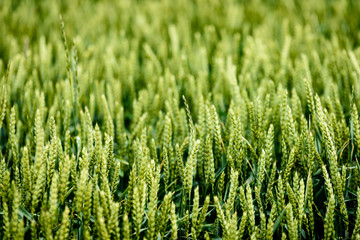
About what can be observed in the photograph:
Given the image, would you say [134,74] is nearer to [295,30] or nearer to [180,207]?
[180,207]

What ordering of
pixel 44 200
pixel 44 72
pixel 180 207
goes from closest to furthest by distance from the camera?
pixel 44 200, pixel 180 207, pixel 44 72

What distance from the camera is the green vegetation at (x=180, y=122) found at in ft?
2.49

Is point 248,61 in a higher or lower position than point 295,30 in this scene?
lower

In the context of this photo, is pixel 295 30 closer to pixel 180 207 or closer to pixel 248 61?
pixel 248 61

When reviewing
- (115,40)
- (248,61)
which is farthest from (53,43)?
(248,61)

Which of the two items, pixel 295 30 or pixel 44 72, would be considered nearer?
pixel 44 72

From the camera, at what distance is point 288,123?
89 centimetres

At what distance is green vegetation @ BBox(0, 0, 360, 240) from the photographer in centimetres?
76

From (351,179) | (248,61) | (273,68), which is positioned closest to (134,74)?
(248,61)

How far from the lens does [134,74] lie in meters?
1.58

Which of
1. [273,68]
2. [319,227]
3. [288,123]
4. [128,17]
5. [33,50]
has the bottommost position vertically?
[319,227]

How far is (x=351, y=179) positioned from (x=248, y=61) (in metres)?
0.76

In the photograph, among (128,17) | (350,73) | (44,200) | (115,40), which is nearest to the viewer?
(44,200)

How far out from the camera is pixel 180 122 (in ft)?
3.59
